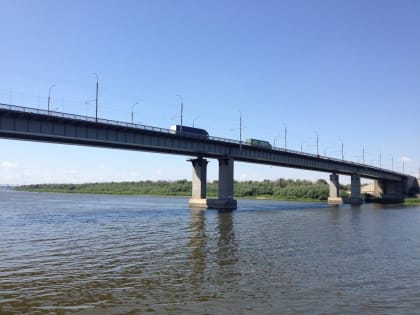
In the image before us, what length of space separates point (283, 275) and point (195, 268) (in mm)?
4208

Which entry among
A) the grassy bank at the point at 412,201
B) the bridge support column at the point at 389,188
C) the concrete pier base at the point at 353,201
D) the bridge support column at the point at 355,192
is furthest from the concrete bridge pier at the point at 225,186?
the bridge support column at the point at 389,188

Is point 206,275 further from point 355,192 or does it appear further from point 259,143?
point 355,192

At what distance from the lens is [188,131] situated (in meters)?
80.9

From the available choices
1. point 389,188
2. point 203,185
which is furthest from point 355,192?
point 203,185

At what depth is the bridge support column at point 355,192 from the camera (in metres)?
130

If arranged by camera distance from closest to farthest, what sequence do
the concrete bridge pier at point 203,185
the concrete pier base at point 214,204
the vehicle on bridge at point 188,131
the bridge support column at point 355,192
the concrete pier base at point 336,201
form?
the vehicle on bridge at point 188,131 < the concrete pier base at point 214,204 < the concrete bridge pier at point 203,185 < the concrete pier base at point 336,201 < the bridge support column at point 355,192

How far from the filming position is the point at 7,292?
48.8 ft

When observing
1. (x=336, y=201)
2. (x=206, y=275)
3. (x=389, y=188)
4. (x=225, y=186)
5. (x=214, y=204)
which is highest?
(x=389, y=188)

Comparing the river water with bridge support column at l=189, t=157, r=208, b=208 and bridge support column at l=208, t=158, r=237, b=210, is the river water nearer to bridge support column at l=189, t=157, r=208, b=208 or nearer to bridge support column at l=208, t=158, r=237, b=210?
bridge support column at l=208, t=158, r=237, b=210

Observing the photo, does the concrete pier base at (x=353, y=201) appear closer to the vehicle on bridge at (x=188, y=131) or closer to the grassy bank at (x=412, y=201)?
the grassy bank at (x=412, y=201)

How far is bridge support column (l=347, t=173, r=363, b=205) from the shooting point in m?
130

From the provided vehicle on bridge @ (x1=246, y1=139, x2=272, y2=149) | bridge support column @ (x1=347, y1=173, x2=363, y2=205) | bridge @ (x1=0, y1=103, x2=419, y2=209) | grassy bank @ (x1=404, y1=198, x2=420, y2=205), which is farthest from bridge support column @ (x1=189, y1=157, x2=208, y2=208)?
grassy bank @ (x1=404, y1=198, x2=420, y2=205)

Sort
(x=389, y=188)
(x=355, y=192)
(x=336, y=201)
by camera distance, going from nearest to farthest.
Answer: (x=336, y=201) → (x=355, y=192) → (x=389, y=188)

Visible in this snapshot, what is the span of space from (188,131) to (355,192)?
75.1 meters
